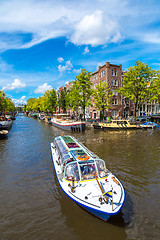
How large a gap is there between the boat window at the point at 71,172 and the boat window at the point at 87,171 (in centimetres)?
34

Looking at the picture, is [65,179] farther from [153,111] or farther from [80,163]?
[153,111]

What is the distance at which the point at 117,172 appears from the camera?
12.0 m

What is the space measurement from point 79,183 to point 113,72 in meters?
51.3

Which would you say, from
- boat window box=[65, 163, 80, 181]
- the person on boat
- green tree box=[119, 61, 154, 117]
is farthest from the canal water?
green tree box=[119, 61, 154, 117]

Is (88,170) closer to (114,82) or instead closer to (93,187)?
(93,187)

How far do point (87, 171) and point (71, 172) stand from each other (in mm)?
969

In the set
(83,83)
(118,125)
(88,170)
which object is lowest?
(88,170)

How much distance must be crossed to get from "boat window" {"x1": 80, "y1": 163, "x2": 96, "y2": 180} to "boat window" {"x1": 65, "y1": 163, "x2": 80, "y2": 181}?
1.11 feet

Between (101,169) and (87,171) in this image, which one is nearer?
(87,171)

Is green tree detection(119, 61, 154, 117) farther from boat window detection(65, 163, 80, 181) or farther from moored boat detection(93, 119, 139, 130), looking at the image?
boat window detection(65, 163, 80, 181)

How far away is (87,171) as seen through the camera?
27.9ft

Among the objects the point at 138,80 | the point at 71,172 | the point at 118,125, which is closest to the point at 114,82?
the point at 138,80

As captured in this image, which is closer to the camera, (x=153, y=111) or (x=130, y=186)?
(x=130, y=186)

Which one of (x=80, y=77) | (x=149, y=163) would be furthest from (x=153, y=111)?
(x=149, y=163)
